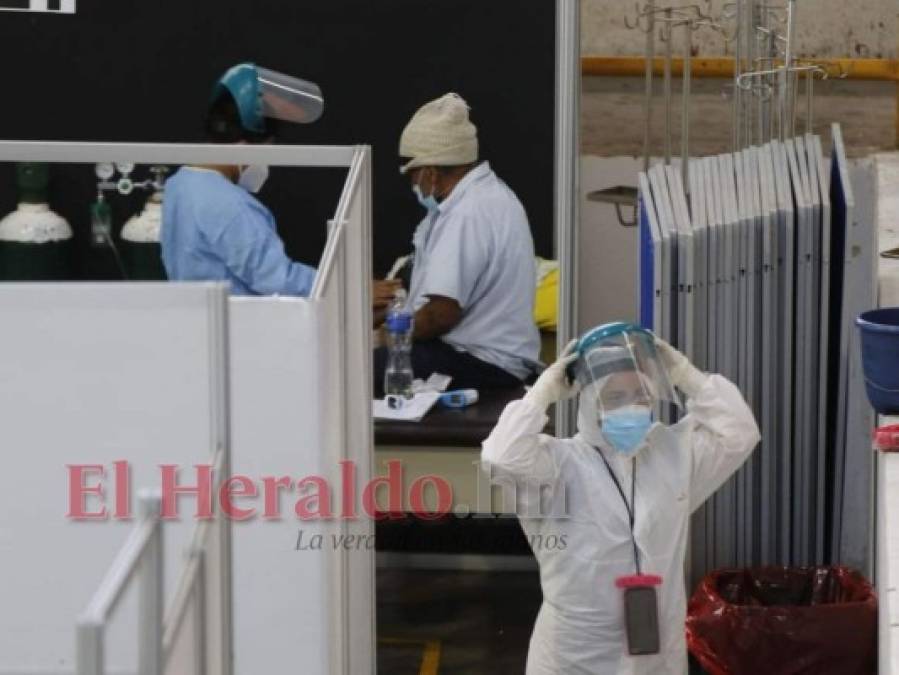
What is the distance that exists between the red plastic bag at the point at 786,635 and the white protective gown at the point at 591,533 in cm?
46

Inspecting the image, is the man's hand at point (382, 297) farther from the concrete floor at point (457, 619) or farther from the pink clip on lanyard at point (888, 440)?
the pink clip on lanyard at point (888, 440)

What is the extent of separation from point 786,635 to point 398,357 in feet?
4.81

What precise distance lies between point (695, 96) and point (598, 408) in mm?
3917

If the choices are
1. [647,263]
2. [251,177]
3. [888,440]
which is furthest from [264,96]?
[888,440]

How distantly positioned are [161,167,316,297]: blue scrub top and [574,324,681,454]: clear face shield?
1445mm

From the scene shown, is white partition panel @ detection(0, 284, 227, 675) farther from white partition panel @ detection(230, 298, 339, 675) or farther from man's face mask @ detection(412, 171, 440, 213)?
man's face mask @ detection(412, 171, 440, 213)

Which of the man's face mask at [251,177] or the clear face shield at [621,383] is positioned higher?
the man's face mask at [251,177]

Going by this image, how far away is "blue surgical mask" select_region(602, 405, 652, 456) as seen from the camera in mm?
3453

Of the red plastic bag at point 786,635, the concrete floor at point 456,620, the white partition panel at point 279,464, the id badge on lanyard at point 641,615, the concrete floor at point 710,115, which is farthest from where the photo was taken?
the concrete floor at point 710,115

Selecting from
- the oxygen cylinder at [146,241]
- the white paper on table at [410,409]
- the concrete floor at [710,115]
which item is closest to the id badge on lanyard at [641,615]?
the white paper on table at [410,409]

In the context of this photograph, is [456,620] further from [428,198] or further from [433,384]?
[428,198]

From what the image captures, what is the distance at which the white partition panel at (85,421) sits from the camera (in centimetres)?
248

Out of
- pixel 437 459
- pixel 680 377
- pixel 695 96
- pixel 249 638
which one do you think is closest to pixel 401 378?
pixel 437 459

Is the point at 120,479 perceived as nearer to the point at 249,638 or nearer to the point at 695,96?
the point at 249,638
